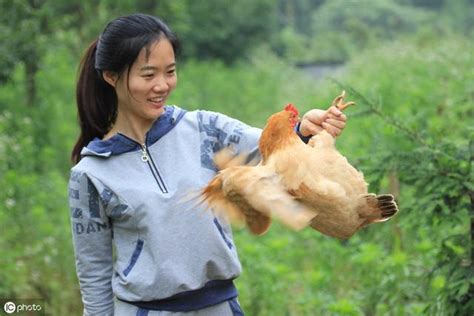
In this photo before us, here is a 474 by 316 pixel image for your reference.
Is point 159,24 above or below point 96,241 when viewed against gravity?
above

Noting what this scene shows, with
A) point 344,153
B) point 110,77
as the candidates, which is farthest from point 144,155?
point 344,153

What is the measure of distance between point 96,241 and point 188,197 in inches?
14.4

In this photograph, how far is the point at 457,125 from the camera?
530 centimetres

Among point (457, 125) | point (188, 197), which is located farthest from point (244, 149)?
point (457, 125)

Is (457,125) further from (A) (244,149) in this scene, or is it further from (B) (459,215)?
(A) (244,149)

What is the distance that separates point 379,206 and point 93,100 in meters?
1.02

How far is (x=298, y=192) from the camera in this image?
6.75 feet

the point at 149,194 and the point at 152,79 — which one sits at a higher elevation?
the point at 152,79

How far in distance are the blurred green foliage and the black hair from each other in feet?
1.94

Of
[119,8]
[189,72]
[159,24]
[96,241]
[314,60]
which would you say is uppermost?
[159,24]

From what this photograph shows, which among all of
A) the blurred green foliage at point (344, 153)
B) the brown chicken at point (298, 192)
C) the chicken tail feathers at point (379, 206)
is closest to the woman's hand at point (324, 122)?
the brown chicken at point (298, 192)

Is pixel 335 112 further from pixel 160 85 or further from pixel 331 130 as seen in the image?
pixel 160 85

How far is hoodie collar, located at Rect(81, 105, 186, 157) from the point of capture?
2.47m

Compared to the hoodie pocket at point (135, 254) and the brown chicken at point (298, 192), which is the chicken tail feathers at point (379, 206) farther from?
the hoodie pocket at point (135, 254)
